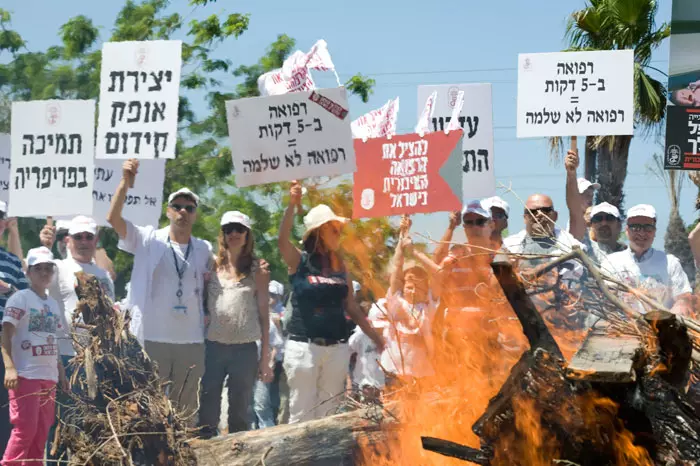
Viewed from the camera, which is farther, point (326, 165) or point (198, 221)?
point (198, 221)

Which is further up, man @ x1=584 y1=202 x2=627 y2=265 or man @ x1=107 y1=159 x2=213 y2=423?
man @ x1=584 y1=202 x2=627 y2=265

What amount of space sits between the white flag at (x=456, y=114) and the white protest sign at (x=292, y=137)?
868mm

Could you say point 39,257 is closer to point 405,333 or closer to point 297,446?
point 405,333

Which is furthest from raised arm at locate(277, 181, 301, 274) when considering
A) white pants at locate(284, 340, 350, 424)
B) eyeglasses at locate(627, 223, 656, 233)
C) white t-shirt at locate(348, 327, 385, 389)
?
eyeglasses at locate(627, 223, 656, 233)

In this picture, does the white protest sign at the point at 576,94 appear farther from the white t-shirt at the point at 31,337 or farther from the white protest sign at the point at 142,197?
the white t-shirt at the point at 31,337

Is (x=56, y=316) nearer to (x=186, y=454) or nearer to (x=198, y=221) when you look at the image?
(x=186, y=454)

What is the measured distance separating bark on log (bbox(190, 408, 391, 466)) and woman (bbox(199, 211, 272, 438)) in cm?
195

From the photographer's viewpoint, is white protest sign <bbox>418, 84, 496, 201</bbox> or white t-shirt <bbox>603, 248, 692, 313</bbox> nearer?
white t-shirt <bbox>603, 248, 692, 313</bbox>

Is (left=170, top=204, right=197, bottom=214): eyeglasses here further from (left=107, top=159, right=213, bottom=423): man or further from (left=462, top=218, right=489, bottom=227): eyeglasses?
(left=462, top=218, right=489, bottom=227): eyeglasses

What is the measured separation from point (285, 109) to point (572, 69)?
8.95 ft

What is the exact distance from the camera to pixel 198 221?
17.9 m

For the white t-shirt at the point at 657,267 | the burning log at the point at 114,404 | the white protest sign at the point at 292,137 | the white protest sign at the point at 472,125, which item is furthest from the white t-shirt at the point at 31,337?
the white t-shirt at the point at 657,267

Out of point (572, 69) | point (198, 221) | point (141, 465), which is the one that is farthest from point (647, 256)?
point (198, 221)

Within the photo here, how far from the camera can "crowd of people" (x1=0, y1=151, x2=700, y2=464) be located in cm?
795
